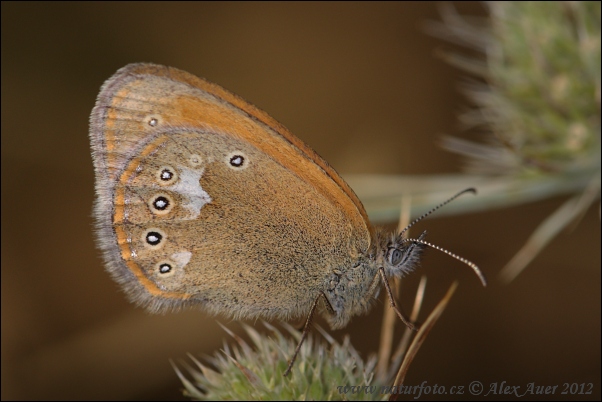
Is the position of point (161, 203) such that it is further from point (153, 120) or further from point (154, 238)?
point (153, 120)

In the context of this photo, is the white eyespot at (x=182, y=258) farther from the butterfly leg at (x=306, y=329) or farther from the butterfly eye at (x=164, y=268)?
the butterfly leg at (x=306, y=329)

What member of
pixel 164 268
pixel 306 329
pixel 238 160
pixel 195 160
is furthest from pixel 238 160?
pixel 306 329

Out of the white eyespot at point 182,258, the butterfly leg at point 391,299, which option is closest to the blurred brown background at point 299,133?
the butterfly leg at point 391,299

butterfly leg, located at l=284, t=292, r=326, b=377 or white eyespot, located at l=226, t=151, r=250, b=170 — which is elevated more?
white eyespot, located at l=226, t=151, r=250, b=170

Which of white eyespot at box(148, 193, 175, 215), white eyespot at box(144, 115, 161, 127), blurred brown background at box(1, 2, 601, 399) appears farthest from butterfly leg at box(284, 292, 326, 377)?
blurred brown background at box(1, 2, 601, 399)

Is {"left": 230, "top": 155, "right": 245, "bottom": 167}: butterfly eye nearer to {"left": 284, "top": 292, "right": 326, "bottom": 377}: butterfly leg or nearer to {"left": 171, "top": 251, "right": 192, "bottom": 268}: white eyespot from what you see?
{"left": 171, "top": 251, "right": 192, "bottom": 268}: white eyespot

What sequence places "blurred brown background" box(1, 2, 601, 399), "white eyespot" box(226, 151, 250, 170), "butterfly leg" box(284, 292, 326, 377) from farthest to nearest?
"blurred brown background" box(1, 2, 601, 399), "white eyespot" box(226, 151, 250, 170), "butterfly leg" box(284, 292, 326, 377)
